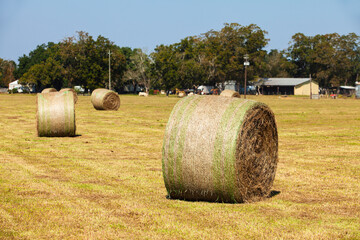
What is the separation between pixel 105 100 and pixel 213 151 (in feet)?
106

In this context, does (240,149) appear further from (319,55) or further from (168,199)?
(319,55)

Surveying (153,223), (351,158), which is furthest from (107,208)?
(351,158)

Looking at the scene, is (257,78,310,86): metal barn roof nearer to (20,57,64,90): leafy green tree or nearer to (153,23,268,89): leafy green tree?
(153,23,268,89): leafy green tree

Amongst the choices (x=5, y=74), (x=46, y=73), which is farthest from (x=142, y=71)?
(x=5, y=74)

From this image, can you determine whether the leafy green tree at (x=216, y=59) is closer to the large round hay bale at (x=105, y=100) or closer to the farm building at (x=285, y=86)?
the farm building at (x=285, y=86)

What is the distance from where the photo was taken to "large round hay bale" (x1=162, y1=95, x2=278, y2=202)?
8680 millimetres

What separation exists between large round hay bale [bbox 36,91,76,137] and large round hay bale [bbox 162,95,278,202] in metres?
11.1

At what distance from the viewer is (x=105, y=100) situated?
A: 1583 inches

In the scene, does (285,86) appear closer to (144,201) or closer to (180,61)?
(180,61)

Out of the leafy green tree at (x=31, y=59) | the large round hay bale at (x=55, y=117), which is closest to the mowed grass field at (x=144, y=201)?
the large round hay bale at (x=55, y=117)

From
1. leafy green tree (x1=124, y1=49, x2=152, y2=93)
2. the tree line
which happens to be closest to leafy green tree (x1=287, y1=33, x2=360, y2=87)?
the tree line

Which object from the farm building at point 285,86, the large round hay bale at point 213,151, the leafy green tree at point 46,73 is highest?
the leafy green tree at point 46,73

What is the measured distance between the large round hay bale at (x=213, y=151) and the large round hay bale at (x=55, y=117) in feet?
36.6

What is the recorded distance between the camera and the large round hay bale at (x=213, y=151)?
28.5ft
